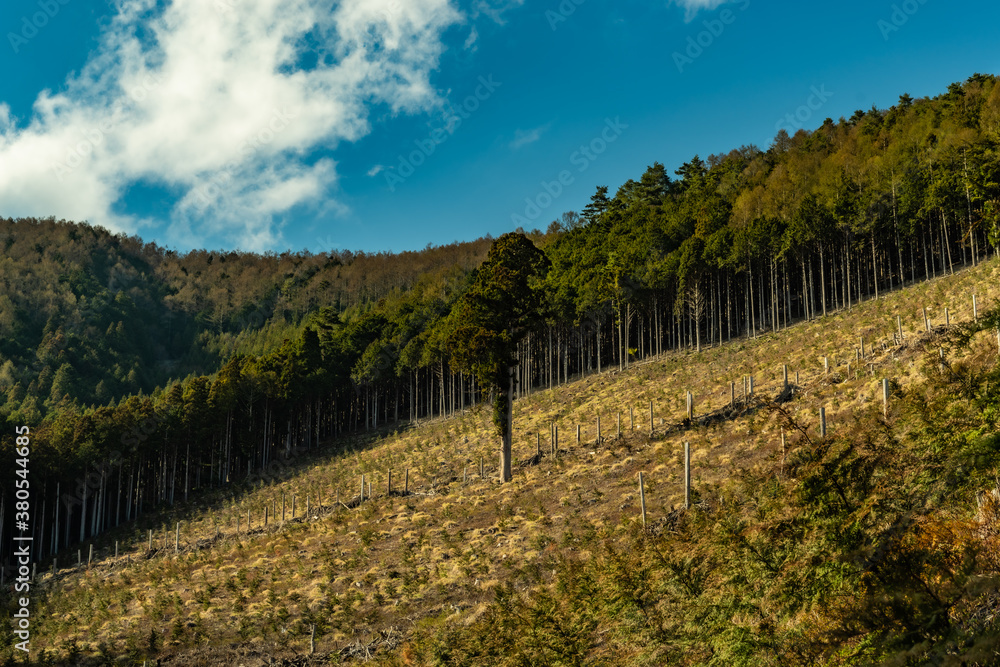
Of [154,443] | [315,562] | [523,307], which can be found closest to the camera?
[315,562]

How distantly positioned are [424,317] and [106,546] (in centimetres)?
4349

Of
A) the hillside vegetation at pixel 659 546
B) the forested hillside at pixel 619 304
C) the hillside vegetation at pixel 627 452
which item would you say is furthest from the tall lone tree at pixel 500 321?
the hillside vegetation at pixel 659 546

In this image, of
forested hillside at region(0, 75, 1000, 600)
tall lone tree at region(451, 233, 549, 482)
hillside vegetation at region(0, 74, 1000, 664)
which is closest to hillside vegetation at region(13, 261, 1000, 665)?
hillside vegetation at region(0, 74, 1000, 664)

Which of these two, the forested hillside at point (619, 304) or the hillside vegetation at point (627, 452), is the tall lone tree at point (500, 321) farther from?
the forested hillside at point (619, 304)

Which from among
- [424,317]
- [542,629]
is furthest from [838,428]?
[424,317]

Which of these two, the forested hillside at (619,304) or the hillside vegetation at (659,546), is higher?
the forested hillside at (619,304)

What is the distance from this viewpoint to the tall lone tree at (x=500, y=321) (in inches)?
1100

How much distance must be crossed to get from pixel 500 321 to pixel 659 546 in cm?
1566

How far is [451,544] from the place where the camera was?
2108 centimetres

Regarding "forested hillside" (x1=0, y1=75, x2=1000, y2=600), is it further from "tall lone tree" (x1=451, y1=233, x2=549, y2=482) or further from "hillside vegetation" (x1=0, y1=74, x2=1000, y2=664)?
"tall lone tree" (x1=451, y1=233, x2=549, y2=482)

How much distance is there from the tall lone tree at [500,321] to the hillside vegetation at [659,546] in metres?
3.71

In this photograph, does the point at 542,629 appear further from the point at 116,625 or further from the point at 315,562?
the point at 116,625

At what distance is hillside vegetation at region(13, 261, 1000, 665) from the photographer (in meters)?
7.42

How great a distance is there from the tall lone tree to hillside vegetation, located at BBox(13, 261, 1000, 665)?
3.71 metres
